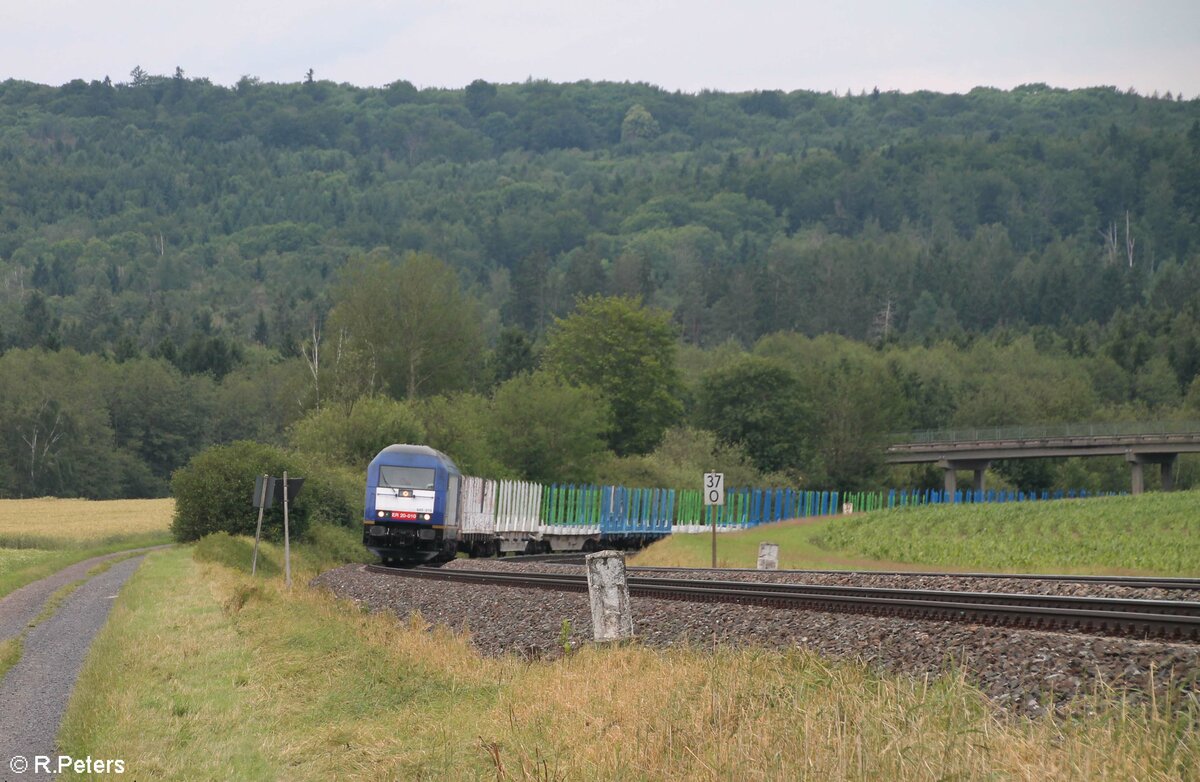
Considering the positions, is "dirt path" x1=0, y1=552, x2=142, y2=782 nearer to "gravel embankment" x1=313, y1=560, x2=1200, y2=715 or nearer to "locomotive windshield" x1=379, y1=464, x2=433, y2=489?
"gravel embankment" x1=313, y1=560, x2=1200, y2=715

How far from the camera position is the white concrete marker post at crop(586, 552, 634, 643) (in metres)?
16.1

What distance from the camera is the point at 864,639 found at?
14.6m

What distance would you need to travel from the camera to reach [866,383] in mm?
119188

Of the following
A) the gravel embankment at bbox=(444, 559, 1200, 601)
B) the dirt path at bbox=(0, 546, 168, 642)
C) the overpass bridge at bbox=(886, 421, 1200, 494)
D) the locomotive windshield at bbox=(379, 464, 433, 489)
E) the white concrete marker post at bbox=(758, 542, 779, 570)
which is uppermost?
the overpass bridge at bbox=(886, 421, 1200, 494)

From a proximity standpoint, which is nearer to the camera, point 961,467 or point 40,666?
point 40,666

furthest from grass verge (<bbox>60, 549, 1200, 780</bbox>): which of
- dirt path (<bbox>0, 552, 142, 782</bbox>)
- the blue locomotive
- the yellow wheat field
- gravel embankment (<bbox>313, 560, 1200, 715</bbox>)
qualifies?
the yellow wheat field

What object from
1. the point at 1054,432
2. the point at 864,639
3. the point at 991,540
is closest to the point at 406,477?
the point at 991,540

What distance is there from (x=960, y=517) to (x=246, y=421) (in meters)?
89.0

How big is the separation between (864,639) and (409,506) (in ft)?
95.9

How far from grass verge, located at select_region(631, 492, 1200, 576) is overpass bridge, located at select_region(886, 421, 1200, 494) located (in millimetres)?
31943

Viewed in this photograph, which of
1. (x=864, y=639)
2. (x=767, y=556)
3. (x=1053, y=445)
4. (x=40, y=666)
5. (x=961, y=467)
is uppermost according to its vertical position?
(x=1053, y=445)

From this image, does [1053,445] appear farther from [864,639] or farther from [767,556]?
[864,639]

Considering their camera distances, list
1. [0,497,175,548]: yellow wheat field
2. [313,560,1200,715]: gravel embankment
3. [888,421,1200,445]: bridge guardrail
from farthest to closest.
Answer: [888,421,1200,445]: bridge guardrail < [0,497,175,548]: yellow wheat field < [313,560,1200,715]: gravel embankment

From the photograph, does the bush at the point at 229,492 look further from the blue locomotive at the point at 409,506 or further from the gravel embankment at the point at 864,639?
the gravel embankment at the point at 864,639
